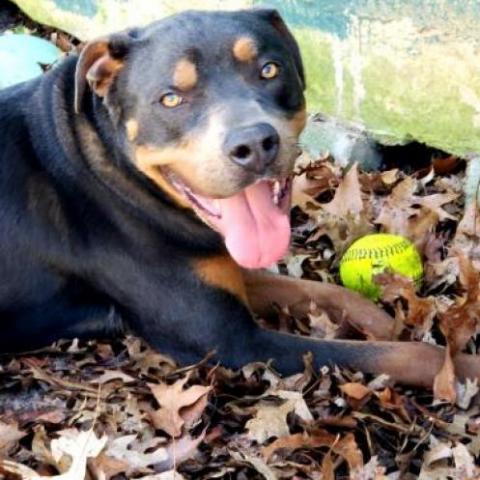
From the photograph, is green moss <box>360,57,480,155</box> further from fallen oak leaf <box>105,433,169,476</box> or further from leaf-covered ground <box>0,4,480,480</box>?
fallen oak leaf <box>105,433,169,476</box>

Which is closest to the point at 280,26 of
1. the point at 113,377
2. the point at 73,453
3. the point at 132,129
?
the point at 132,129

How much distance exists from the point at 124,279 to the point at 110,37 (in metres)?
0.95

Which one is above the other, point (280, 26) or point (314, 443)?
point (280, 26)

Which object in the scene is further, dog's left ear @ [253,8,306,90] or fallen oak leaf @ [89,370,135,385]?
fallen oak leaf @ [89,370,135,385]

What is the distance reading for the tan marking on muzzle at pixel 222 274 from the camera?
419 cm

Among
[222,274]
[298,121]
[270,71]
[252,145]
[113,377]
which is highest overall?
[270,71]

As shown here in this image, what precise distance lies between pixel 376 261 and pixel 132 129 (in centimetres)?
126

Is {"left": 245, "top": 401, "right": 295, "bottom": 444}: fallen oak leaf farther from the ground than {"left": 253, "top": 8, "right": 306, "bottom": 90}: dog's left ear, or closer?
closer

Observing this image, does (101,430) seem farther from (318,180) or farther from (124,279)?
(318,180)

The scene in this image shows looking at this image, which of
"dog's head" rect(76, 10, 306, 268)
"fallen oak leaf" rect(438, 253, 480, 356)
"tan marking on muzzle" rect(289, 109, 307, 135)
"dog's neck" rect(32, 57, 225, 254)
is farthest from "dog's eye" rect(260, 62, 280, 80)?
"fallen oak leaf" rect(438, 253, 480, 356)

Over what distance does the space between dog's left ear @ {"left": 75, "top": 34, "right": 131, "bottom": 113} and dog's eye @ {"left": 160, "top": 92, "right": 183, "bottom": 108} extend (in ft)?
0.81

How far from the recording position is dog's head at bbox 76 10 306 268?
380 cm

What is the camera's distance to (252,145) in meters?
3.71

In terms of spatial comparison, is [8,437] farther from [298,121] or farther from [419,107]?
[419,107]
